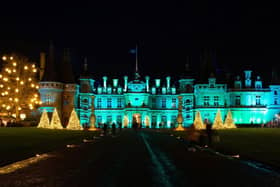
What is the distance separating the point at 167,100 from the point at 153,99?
3059 millimetres

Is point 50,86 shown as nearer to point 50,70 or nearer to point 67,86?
point 50,70

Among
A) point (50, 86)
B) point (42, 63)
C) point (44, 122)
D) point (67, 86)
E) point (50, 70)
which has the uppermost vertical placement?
point (42, 63)

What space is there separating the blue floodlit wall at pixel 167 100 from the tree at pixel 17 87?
19.8 metres

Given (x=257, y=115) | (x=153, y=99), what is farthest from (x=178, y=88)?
(x=257, y=115)

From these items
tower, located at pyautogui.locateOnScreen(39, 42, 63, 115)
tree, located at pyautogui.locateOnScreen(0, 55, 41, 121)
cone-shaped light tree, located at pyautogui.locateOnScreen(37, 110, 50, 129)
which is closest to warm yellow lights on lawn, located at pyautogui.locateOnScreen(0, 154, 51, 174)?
tree, located at pyautogui.locateOnScreen(0, 55, 41, 121)

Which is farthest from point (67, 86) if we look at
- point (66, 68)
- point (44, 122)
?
point (44, 122)

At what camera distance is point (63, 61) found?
78438 millimetres

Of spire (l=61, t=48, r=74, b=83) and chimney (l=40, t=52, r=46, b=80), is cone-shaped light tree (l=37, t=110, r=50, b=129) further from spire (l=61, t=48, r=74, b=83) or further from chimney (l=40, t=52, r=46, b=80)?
chimney (l=40, t=52, r=46, b=80)

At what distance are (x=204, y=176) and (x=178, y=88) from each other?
255ft

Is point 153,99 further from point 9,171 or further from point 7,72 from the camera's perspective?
point 9,171

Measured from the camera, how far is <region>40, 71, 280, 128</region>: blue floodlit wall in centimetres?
7950

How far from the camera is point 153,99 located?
87438 mm

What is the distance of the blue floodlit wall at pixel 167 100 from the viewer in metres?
79.5

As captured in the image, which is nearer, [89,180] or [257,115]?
[89,180]
